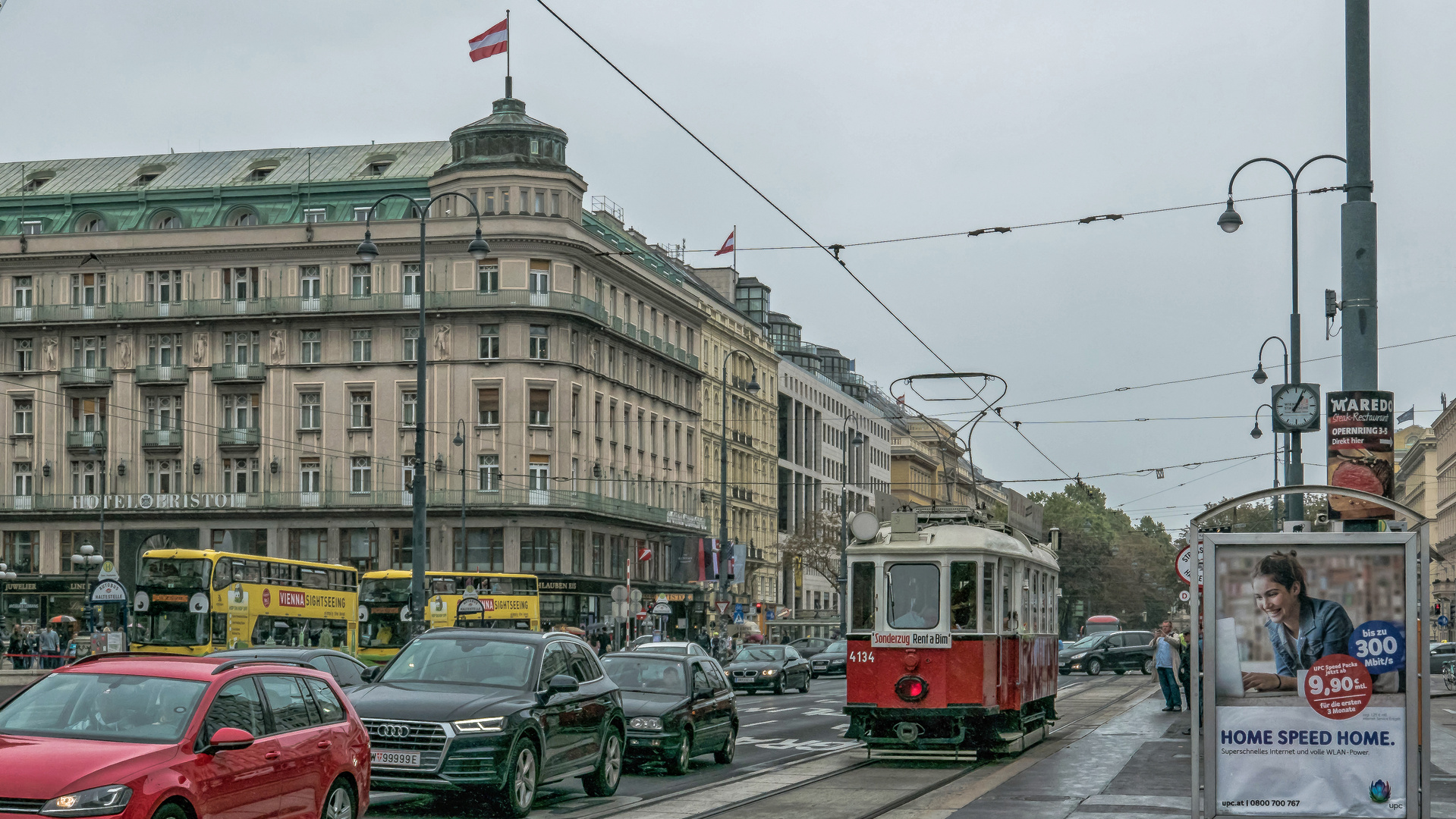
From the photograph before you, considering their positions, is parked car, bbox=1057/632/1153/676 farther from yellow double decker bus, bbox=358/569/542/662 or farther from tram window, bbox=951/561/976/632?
tram window, bbox=951/561/976/632

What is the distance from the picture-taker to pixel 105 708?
34.6 ft

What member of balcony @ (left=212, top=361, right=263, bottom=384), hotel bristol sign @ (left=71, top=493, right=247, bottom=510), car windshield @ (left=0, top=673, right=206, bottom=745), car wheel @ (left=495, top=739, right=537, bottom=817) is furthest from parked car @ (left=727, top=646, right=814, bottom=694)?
car windshield @ (left=0, top=673, right=206, bottom=745)

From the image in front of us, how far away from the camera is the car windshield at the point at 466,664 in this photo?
15.7 meters

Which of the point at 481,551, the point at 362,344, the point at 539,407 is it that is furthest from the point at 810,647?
the point at 362,344

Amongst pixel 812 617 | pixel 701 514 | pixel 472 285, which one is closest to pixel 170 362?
pixel 472 285

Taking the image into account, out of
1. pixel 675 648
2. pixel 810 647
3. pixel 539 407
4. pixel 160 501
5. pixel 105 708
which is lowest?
pixel 810 647

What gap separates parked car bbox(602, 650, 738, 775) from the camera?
1938cm

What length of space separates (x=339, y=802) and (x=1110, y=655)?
176ft

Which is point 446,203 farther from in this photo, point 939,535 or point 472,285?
point 939,535

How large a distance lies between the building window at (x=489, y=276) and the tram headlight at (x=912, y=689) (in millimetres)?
53854

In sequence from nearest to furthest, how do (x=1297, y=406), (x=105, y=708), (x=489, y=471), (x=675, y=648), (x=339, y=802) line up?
(x=105, y=708), (x=339, y=802), (x=675, y=648), (x=1297, y=406), (x=489, y=471)

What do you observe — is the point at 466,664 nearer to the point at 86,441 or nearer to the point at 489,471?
the point at 489,471

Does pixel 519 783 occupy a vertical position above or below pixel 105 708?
below

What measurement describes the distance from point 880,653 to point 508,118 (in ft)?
179
